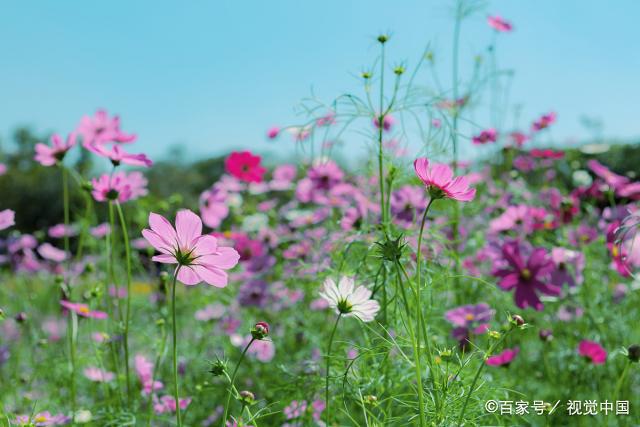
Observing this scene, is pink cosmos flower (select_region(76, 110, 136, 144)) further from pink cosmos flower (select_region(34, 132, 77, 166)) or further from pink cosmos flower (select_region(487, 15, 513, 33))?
pink cosmos flower (select_region(487, 15, 513, 33))

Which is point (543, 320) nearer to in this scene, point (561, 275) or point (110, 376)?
point (561, 275)

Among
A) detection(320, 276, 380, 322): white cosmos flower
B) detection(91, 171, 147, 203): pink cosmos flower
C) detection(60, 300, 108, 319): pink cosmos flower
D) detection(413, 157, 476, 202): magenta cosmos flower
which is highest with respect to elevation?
detection(413, 157, 476, 202): magenta cosmos flower

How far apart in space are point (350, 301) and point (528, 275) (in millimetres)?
624

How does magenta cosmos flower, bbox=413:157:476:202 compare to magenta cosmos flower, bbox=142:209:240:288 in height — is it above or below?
above

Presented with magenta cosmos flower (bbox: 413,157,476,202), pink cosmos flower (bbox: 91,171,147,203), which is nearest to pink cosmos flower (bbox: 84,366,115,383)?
pink cosmos flower (bbox: 91,171,147,203)

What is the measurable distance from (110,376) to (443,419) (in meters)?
0.73

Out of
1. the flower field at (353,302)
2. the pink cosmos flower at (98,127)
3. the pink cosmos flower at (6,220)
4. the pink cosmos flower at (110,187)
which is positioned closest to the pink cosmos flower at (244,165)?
the flower field at (353,302)

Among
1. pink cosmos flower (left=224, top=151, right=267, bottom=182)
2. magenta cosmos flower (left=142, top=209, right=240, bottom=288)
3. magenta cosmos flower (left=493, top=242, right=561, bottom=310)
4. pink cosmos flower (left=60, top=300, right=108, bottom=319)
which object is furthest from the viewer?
pink cosmos flower (left=224, top=151, right=267, bottom=182)

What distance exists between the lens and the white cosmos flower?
0.72 metres

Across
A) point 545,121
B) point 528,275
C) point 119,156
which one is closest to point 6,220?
point 119,156

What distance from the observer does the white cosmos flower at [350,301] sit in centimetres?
72

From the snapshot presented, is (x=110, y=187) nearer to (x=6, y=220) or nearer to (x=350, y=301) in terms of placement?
(x=6, y=220)

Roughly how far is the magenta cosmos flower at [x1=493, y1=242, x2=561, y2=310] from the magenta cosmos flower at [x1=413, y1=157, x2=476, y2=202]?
0.60 metres

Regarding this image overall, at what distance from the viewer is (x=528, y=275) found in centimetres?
123
